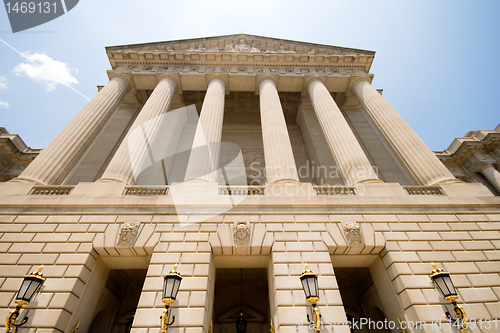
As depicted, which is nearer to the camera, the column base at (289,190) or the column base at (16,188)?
the column base at (16,188)

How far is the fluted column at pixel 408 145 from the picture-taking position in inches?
540

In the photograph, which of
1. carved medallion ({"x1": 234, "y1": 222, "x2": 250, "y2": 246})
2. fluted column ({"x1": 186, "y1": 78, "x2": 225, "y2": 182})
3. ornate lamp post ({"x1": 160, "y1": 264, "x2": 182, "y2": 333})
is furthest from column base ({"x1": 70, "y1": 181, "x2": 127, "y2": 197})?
carved medallion ({"x1": 234, "y1": 222, "x2": 250, "y2": 246})

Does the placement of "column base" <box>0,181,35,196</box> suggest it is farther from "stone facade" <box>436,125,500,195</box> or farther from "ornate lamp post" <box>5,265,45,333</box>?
"stone facade" <box>436,125,500,195</box>

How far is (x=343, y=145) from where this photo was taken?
15.4m

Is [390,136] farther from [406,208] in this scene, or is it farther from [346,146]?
[406,208]

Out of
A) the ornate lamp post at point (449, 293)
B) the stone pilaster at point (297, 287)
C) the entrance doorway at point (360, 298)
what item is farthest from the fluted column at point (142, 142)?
the ornate lamp post at point (449, 293)

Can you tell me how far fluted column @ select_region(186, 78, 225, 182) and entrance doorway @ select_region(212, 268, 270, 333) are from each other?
5536 millimetres

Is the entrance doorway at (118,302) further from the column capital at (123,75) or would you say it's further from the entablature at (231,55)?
the entablature at (231,55)

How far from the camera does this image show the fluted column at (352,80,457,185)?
1371 centimetres

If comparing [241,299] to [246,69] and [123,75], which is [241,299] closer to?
[246,69]

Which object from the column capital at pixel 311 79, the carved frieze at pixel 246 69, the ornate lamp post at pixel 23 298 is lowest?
the ornate lamp post at pixel 23 298

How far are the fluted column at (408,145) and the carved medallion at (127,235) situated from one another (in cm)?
1527

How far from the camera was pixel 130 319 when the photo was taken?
41.6 ft

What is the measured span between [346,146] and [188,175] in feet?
31.9
